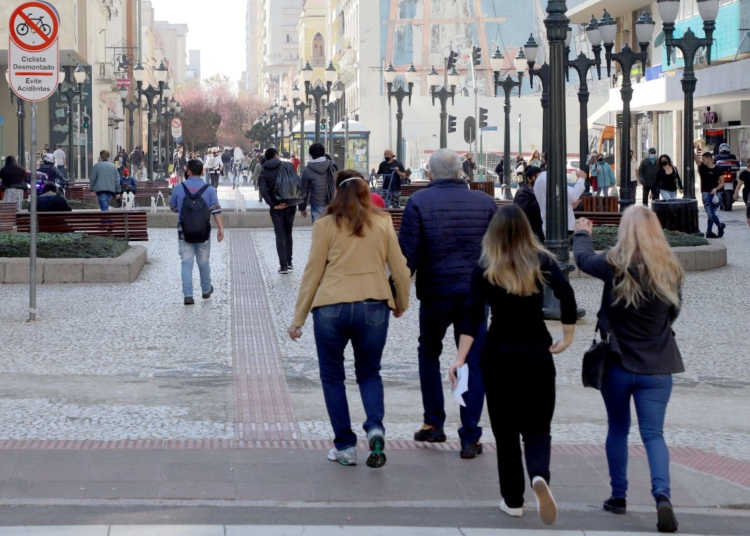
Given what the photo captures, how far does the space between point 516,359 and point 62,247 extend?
1157cm

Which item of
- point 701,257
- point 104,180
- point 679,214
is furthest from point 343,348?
Result: point 104,180

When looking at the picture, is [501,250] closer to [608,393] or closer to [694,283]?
[608,393]

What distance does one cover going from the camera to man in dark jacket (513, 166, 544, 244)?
1162cm

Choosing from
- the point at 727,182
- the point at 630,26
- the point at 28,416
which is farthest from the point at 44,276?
the point at 630,26

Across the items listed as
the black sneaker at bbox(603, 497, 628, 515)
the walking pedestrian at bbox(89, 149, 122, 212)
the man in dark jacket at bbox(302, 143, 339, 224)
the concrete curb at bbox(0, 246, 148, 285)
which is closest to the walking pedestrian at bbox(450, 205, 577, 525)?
the black sneaker at bbox(603, 497, 628, 515)

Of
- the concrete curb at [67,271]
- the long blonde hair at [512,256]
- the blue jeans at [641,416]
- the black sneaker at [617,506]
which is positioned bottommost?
the black sneaker at [617,506]

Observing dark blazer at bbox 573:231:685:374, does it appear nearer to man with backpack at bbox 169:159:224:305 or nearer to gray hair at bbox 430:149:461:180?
gray hair at bbox 430:149:461:180

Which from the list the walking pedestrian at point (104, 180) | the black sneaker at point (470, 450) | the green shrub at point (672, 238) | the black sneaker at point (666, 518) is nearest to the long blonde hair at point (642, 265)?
the black sneaker at point (666, 518)

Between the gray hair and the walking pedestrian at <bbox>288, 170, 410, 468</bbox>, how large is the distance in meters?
0.63

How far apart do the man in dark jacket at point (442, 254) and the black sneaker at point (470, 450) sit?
0.5 inches

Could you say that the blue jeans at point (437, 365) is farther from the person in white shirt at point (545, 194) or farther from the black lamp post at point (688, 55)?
the black lamp post at point (688, 55)

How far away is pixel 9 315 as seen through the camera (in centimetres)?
1273

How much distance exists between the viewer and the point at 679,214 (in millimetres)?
20281

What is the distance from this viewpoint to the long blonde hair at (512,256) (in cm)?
573
